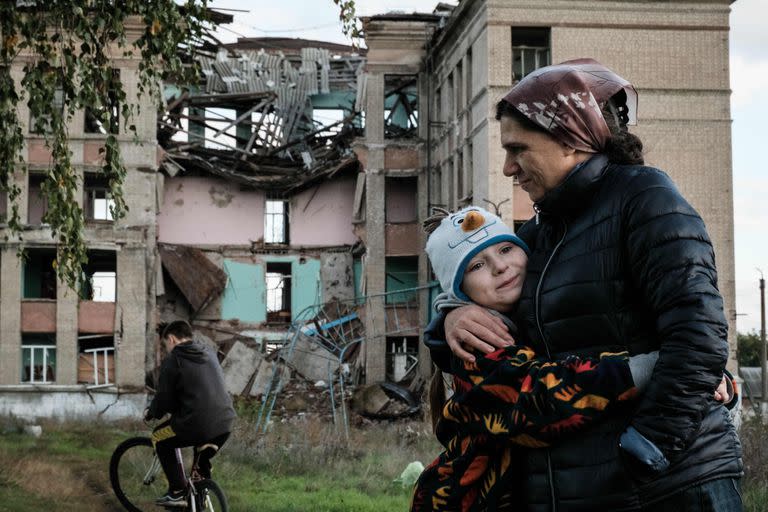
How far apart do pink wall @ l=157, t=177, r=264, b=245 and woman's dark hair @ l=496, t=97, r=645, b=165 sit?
40.8 metres

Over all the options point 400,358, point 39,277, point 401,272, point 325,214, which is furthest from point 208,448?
point 325,214

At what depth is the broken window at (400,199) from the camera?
40.7 metres

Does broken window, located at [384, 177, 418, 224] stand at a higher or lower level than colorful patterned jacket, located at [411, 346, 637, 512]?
higher

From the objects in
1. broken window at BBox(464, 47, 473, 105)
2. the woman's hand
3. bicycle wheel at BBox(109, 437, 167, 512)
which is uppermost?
broken window at BBox(464, 47, 473, 105)

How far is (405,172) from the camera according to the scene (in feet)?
130

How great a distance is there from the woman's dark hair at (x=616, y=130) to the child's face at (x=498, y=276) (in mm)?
430

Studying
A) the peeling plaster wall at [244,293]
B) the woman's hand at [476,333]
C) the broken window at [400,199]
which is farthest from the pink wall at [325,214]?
the woman's hand at [476,333]

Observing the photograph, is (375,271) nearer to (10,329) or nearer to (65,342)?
(65,342)

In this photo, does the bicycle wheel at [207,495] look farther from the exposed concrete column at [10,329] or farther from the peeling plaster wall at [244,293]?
the peeling plaster wall at [244,293]

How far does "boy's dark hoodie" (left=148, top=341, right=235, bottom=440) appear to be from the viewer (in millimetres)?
10320

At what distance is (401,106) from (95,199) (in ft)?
40.4

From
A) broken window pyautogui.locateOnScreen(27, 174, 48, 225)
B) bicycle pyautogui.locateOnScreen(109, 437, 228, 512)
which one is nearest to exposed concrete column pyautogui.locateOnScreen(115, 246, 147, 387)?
broken window pyautogui.locateOnScreen(27, 174, 48, 225)

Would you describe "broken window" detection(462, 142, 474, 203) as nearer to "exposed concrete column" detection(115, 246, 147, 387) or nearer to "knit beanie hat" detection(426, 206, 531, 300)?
"exposed concrete column" detection(115, 246, 147, 387)

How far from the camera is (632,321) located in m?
3.06
